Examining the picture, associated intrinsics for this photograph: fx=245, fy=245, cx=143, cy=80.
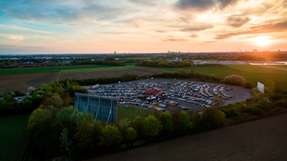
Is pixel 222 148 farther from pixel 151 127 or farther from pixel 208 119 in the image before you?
pixel 151 127

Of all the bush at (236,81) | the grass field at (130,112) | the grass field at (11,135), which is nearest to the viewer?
the grass field at (11,135)

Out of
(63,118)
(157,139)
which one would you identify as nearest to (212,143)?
(157,139)

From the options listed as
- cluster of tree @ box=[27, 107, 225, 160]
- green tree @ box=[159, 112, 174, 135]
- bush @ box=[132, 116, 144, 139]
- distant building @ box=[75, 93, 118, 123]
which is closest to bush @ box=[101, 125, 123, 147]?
cluster of tree @ box=[27, 107, 225, 160]

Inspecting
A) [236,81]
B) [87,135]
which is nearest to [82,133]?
[87,135]

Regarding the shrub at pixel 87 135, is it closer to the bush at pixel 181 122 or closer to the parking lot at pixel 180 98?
the bush at pixel 181 122

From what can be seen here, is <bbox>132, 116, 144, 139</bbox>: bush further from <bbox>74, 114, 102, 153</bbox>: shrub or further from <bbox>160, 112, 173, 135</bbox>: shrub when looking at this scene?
<bbox>74, 114, 102, 153</bbox>: shrub

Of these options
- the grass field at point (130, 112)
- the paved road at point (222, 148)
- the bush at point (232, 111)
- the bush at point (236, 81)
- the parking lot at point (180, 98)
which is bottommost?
the paved road at point (222, 148)

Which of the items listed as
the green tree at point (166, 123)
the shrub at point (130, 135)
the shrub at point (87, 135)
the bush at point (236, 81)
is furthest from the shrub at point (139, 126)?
the bush at point (236, 81)

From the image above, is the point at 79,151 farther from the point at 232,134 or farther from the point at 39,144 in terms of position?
the point at 232,134
